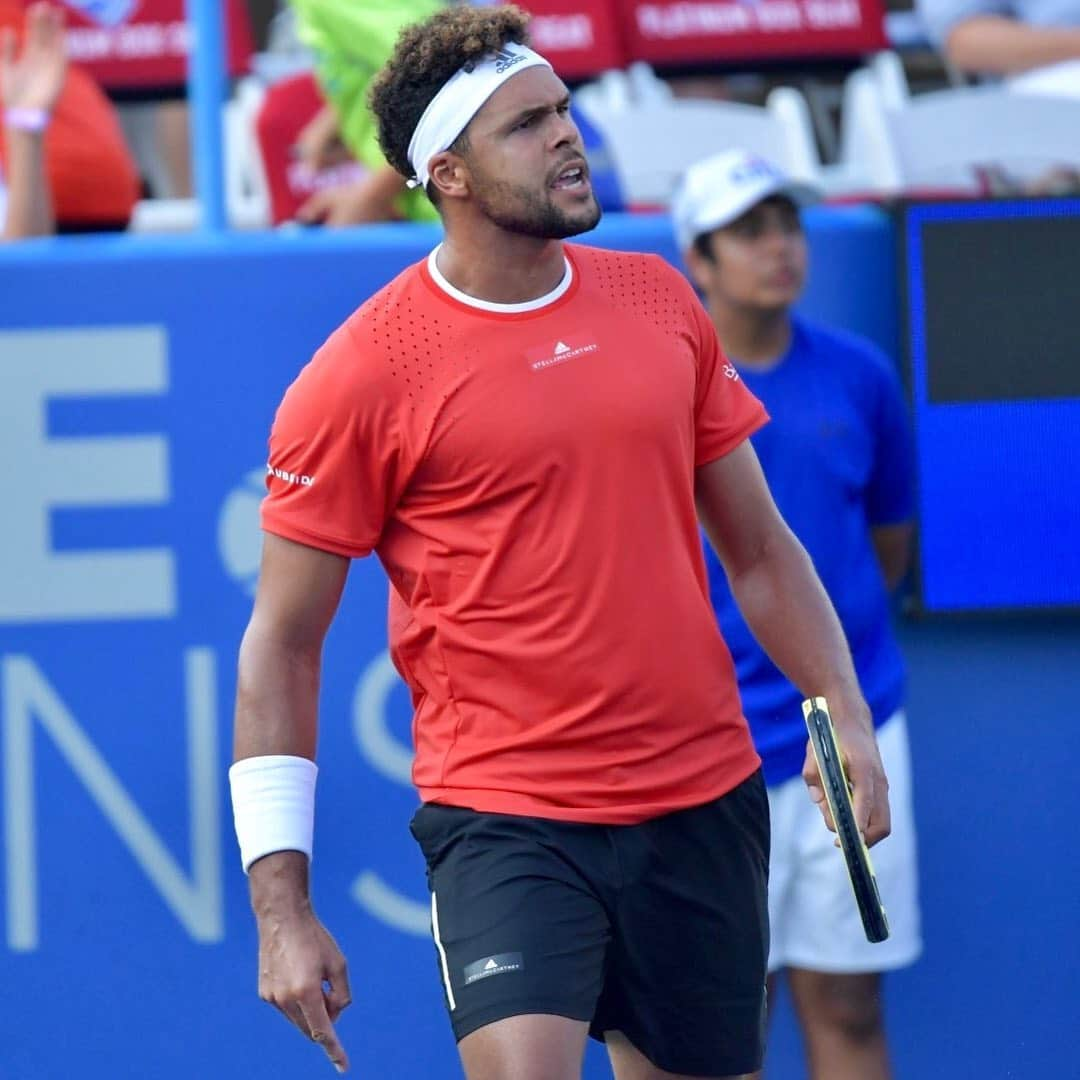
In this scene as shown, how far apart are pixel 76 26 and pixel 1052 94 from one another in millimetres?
4011

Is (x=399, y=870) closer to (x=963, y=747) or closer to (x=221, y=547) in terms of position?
(x=221, y=547)

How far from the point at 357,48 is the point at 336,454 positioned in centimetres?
267

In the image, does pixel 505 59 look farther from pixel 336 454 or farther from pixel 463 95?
pixel 336 454

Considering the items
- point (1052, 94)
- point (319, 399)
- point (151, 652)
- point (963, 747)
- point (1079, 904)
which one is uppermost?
point (319, 399)

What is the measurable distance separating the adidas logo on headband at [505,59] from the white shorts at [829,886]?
5.72 ft

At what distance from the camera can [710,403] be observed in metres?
3.39

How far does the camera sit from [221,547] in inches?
182

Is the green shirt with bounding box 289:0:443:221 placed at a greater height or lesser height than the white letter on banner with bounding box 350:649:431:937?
greater

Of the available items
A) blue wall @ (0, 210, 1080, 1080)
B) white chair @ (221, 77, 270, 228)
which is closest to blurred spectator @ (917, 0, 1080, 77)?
blue wall @ (0, 210, 1080, 1080)

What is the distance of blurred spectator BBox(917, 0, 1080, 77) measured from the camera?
19.7 feet

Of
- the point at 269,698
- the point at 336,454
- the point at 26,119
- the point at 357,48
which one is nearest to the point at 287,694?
the point at 269,698

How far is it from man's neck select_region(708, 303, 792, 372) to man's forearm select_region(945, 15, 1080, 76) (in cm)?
203

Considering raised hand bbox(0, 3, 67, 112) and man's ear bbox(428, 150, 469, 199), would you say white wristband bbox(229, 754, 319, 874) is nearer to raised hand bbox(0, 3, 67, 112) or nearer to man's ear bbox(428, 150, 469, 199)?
man's ear bbox(428, 150, 469, 199)

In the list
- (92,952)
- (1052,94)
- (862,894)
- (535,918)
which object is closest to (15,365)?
(92,952)
